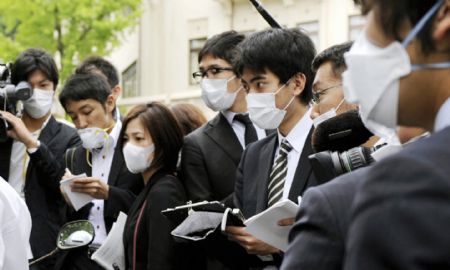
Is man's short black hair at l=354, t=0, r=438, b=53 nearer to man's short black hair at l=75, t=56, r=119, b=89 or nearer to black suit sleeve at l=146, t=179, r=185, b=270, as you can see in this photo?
black suit sleeve at l=146, t=179, r=185, b=270

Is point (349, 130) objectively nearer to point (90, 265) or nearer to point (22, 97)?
point (90, 265)

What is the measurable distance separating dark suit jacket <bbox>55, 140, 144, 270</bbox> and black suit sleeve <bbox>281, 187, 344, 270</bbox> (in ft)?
12.3

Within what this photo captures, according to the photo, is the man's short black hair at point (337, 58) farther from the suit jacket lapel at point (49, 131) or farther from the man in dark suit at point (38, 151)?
the suit jacket lapel at point (49, 131)

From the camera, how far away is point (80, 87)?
654 cm

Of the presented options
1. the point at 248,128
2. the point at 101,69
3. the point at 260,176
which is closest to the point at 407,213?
the point at 260,176

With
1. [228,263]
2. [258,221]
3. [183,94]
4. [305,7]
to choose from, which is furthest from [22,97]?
[183,94]

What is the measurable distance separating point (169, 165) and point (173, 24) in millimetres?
20590

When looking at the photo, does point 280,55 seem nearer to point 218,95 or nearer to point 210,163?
point 210,163

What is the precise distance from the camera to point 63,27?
21.4 metres

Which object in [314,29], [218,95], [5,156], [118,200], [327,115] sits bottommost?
[314,29]

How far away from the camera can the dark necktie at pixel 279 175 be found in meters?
4.31

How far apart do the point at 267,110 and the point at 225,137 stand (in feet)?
2.83

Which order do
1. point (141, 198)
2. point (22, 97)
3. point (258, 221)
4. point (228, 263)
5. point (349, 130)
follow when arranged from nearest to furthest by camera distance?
point (349, 130) < point (258, 221) < point (228, 263) < point (141, 198) < point (22, 97)

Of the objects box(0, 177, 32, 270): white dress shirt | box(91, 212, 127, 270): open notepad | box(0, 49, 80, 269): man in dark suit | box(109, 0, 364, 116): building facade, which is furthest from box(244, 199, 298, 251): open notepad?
box(109, 0, 364, 116): building facade
